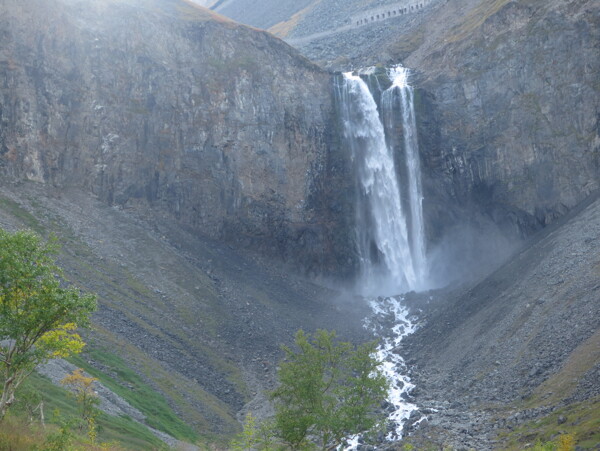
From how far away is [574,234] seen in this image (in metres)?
57.4

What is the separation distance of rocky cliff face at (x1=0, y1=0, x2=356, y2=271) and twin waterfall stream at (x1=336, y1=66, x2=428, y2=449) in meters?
2.99

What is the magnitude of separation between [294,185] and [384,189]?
11.1m

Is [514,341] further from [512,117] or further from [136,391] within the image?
[512,117]

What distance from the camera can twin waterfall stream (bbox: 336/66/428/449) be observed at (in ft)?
246

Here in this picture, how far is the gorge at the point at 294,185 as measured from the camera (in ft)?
172

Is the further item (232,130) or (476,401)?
(232,130)

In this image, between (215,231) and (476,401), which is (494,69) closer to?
(215,231)

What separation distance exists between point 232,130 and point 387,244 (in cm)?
2231

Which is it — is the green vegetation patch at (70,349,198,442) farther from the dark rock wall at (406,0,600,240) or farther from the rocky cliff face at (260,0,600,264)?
the dark rock wall at (406,0,600,240)

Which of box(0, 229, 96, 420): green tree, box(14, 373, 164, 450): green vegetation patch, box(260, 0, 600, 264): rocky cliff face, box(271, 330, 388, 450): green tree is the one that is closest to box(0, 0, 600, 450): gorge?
box(260, 0, 600, 264): rocky cliff face

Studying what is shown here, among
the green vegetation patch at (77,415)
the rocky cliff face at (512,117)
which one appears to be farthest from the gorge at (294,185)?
the green vegetation patch at (77,415)

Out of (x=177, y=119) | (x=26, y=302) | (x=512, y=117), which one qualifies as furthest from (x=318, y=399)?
(x=512, y=117)

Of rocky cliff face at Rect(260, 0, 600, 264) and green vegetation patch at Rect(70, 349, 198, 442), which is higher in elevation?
rocky cliff face at Rect(260, 0, 600, 264)

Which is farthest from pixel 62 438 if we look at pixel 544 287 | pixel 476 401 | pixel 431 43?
pixel 431 43
